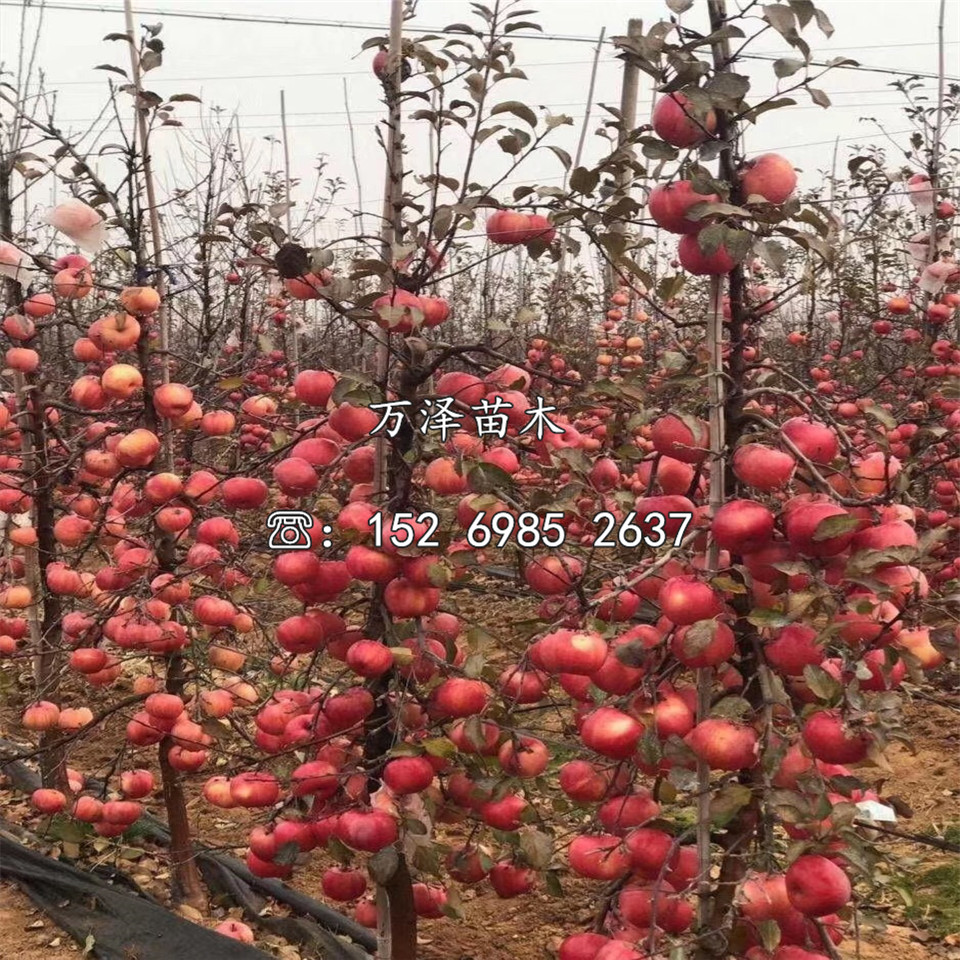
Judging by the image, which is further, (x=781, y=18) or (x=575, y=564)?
(x=575, y=564)

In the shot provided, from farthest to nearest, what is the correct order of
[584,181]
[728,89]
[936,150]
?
[936,150]
[584,181]
[728,89]

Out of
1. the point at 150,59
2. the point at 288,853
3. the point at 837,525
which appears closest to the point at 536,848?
the point at 288,853

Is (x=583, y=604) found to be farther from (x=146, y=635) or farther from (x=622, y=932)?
(x=146, y=635)

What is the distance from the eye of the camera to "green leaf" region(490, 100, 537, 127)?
5.57ft

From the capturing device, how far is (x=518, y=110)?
173 cm

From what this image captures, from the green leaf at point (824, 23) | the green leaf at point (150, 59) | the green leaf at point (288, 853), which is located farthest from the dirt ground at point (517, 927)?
the green leaf at point (150, 59)

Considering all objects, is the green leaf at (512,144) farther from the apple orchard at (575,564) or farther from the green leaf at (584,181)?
the green leaf at (584,181)

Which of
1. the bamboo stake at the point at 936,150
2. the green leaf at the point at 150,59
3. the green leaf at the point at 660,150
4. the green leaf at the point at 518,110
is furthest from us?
the bamboo stake at the point at 936,150

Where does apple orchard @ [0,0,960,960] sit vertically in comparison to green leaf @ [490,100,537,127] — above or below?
below

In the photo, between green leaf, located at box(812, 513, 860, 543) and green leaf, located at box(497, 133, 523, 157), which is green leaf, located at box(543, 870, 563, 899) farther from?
green leaf, located at box(497, 133, 523, 157)

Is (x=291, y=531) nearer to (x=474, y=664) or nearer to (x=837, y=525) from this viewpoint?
(x=474, y=664)

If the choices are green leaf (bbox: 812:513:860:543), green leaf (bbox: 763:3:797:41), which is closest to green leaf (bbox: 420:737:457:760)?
green leaf (bbox: 812:513:860:543)

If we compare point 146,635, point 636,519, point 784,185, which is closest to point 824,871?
point 636,519

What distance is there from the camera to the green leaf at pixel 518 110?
1.70 metres
